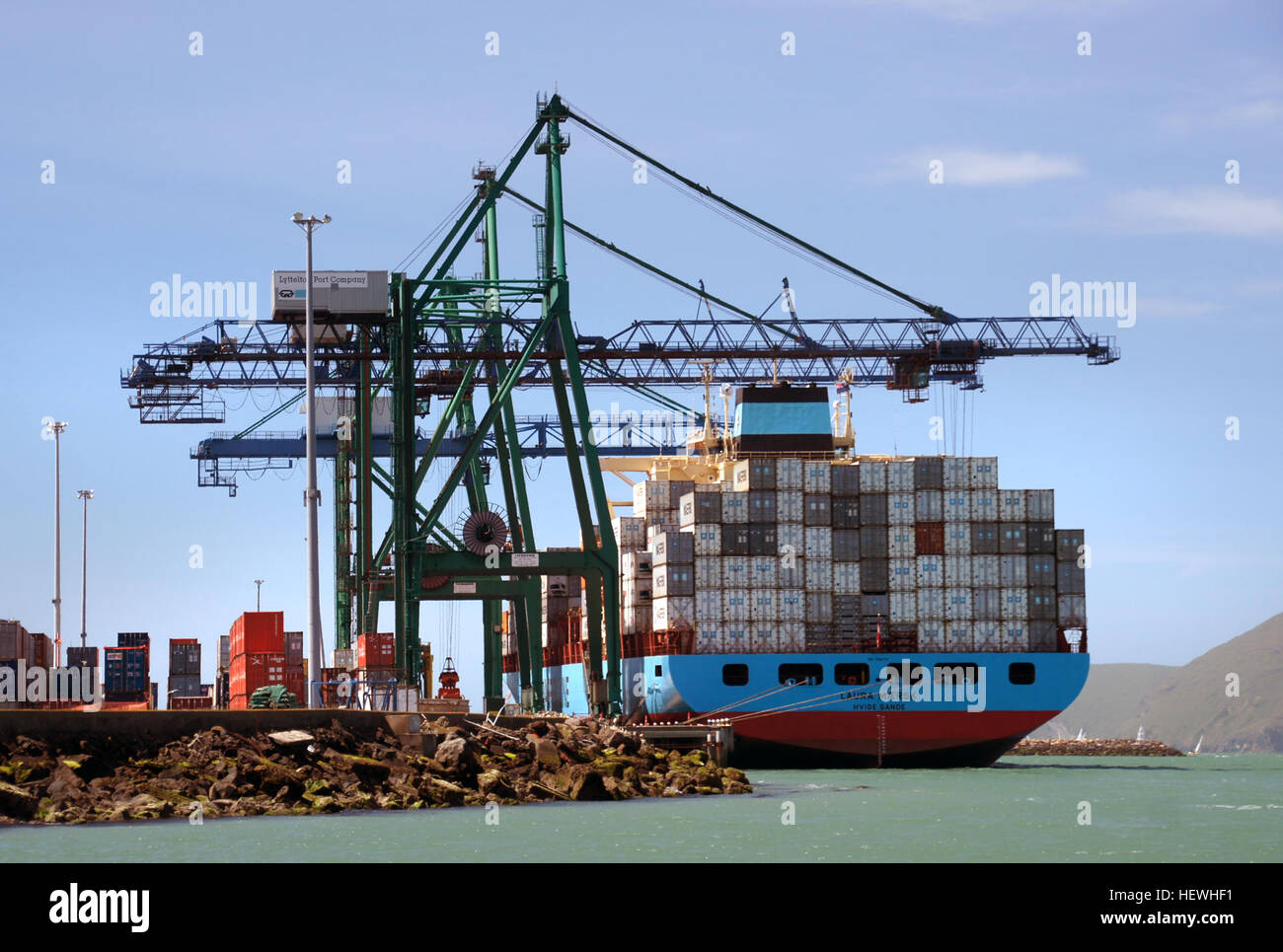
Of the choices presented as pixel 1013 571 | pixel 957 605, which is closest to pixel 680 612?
pixel 957 605

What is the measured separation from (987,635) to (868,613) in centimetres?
468

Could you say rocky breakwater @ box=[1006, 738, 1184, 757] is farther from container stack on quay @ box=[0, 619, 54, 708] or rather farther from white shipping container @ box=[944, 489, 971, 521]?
container stack on quay @ box=[0, 619, 54, 708]

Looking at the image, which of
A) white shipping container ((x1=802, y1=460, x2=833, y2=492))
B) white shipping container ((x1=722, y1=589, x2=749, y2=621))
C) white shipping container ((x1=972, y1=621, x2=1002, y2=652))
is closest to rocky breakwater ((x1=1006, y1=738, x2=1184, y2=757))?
white shipping container ((x1=972, y1=621, x2=1002, y2=652))

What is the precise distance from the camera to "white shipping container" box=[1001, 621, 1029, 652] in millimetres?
68500

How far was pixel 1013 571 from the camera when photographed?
68.6 m

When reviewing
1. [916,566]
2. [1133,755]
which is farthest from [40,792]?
[1133,755]

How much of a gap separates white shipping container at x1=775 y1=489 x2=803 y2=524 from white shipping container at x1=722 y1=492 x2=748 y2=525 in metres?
1.21

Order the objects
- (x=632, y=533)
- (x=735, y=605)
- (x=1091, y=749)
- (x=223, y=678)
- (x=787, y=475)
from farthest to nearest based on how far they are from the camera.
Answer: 1. (x=1091, y=749)
2. (x=223, y=678)
3. (x=632, y=533)
4. (x=787, y=475)
5. (x=735, y=605)

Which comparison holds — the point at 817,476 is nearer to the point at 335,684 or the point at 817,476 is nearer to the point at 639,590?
the point at 639,590

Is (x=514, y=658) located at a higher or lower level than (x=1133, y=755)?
higher

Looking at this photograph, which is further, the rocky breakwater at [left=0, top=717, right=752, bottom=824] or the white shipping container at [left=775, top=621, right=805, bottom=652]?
the white shipping container at [left=775, top=621, right=805, bottom=652]
